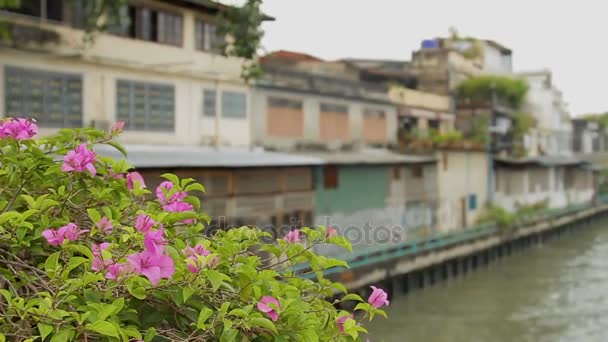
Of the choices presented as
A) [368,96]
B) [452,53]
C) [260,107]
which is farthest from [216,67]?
[452,53]

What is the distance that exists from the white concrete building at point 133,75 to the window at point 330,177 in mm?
2922

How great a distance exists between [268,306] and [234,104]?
1777 cm

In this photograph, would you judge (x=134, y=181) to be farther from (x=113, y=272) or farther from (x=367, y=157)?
(x=367, y=157)

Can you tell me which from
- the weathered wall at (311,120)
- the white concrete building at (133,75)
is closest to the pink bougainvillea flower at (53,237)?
the white concrete building at (133,75)

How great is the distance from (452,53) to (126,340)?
3456 centimetres

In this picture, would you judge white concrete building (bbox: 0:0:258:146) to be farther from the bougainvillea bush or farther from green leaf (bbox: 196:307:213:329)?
green leaf (bbox: 196:307:213:329)

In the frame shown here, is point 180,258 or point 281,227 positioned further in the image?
point 281,227

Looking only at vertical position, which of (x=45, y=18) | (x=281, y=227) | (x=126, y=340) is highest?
(x=45, y=18)

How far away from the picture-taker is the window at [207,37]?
1878cm

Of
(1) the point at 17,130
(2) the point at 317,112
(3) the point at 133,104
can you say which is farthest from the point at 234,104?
(1) the point at 17,130

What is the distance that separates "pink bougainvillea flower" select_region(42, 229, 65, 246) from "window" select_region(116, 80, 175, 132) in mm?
14331

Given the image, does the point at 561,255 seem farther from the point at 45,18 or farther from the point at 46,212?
the point at 46,212

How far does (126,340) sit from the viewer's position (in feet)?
7.72

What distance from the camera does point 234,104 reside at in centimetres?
2011
